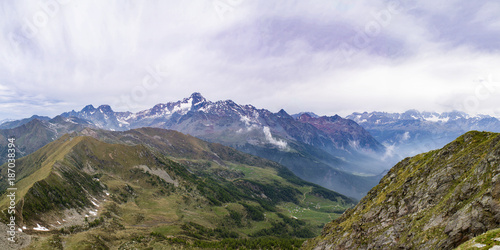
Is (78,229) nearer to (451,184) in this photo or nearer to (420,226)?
(420,226)

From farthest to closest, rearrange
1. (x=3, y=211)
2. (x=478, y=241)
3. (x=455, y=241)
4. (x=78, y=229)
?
(x=78, y=229), (x=3, y=211), (x=455, y=241), (x=478, y=241)

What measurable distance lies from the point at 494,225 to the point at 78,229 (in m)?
163

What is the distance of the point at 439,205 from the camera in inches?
1977

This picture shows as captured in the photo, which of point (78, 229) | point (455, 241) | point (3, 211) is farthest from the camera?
point (78, 229)

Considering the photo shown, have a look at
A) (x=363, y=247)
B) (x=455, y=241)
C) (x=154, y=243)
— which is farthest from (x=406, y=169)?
(x=154, y=243)

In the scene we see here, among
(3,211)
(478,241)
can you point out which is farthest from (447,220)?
(3,211)

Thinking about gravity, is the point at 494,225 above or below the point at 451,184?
below

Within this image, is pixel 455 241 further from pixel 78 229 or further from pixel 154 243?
pixel 78 229

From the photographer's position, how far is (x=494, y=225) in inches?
1389

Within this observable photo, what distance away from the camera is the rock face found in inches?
1537

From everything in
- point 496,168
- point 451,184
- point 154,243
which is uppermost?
point 496,168

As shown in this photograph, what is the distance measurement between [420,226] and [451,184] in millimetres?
14028

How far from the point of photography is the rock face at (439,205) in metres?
39.0

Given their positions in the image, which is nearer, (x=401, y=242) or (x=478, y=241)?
(x=478, y=241)
